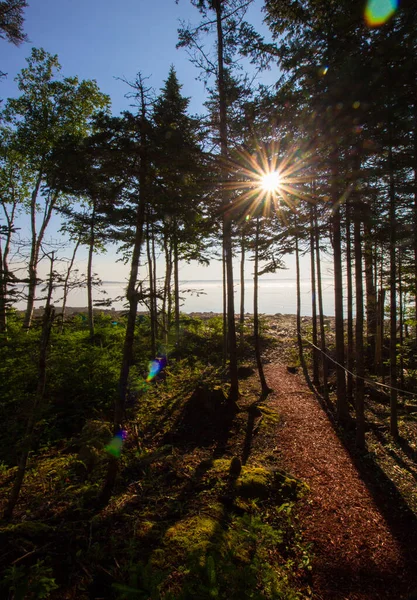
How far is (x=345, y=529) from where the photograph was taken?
5.30 metres

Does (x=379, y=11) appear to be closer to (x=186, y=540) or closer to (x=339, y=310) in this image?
(x=339, y=310)

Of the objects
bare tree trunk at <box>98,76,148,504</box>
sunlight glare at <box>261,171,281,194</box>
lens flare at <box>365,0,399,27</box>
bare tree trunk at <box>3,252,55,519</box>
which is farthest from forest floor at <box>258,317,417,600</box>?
lens flare at <box>365,0,399,27</box>

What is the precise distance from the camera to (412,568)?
15.1 ft

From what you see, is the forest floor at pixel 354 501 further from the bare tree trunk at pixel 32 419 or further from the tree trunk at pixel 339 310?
the bare tree trunk at pixel 32 419

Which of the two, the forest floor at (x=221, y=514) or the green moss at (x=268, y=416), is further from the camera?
→ the green moss at (x=268, y=416)

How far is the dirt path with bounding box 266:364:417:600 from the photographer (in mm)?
4270

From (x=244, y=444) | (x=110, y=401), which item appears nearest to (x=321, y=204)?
(x=244, y=444)

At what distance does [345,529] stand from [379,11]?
398 inches

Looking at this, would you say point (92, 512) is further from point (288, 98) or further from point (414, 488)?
point (288, 98)

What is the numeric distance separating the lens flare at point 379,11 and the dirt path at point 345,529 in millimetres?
9876

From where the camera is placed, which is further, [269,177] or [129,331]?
[269,177]

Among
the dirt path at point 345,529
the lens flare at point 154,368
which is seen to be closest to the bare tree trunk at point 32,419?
the dirt path at point 345,529

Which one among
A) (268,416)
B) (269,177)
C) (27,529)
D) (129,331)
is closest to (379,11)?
(269,177)

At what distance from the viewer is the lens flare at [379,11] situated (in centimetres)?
529
